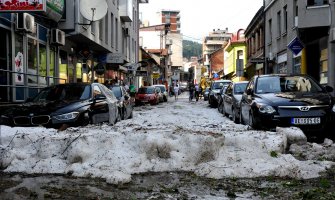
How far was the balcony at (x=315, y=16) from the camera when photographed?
19.0 m

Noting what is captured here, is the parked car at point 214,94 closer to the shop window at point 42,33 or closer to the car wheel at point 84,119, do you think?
the shop window at point 42,33

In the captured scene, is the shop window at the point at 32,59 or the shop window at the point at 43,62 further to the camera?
the shop window at the point at 43,62

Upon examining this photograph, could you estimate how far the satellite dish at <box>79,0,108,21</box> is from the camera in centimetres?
1864

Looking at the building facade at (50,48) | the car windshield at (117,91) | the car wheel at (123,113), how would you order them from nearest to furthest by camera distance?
the building facade at (50,48) → the car wheel at (123,113) → the car windshield at (117,91)

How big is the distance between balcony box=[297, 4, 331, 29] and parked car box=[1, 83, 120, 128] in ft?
38.2

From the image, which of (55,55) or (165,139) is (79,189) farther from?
(55,55)

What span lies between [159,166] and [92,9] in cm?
1409

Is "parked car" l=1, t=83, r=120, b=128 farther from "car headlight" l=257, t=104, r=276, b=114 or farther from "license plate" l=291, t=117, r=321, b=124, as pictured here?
"license plate" l=291, t=117, r=321, b=124

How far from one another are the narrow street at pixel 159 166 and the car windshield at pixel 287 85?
3657mm

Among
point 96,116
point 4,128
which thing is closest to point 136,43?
point 96,116

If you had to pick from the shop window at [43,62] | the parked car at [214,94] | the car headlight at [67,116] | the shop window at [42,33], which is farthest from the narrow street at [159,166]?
the parked car at [214,94]

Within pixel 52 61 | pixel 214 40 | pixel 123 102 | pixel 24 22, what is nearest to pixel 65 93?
pixel 123 102

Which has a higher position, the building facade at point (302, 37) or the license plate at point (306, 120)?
the building facade at point (302, 37)

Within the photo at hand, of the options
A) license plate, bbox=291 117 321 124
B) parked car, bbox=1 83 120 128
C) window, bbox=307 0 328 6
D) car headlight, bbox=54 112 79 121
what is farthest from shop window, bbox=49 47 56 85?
license plate, bbox=291 117 321 124
